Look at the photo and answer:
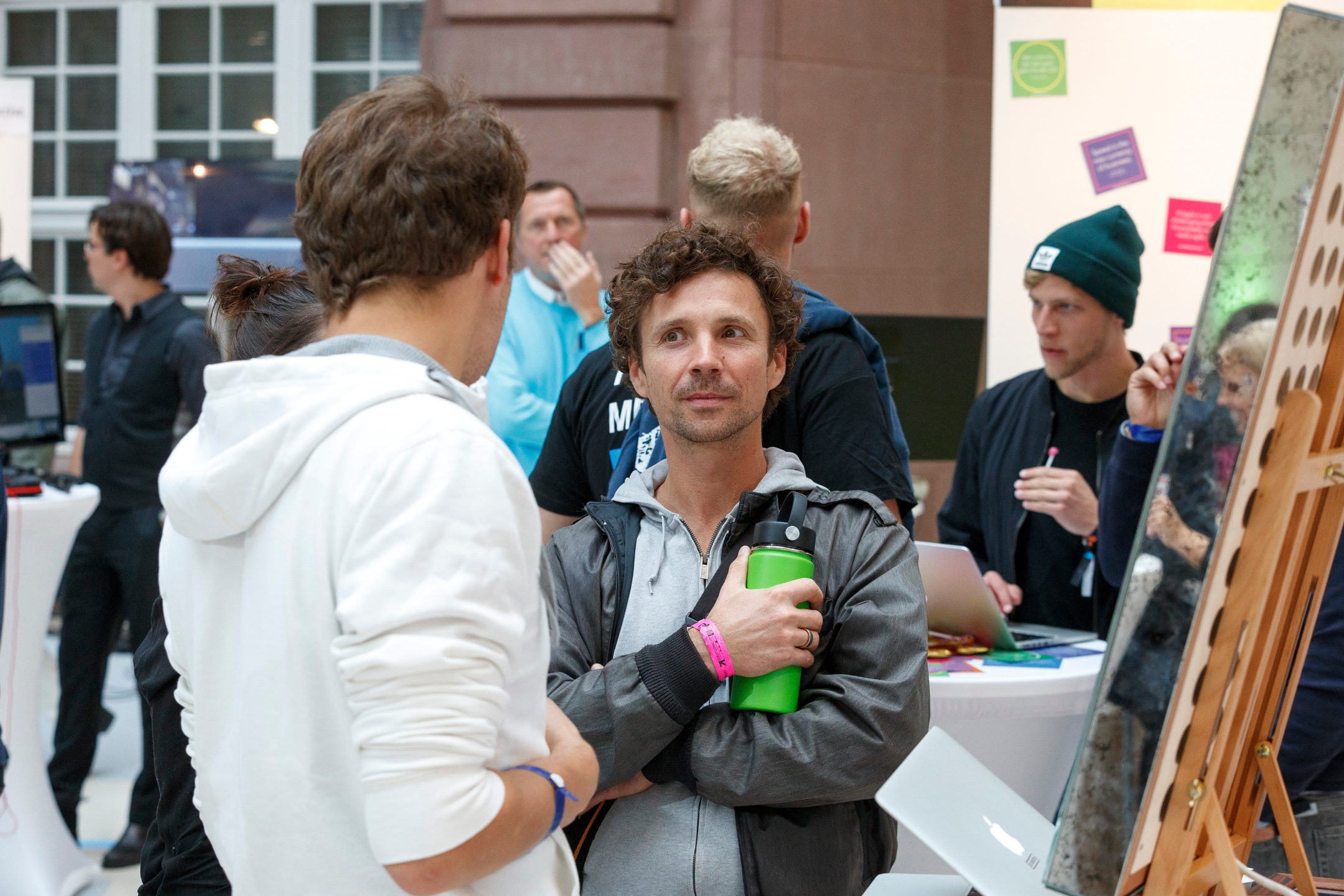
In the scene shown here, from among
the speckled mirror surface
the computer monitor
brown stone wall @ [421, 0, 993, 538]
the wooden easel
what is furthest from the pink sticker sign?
the computer monitor

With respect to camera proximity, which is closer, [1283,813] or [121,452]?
[1283,813]

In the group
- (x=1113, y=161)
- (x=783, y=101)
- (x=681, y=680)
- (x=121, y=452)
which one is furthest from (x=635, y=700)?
(x=783, y=101)

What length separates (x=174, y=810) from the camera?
1.44m

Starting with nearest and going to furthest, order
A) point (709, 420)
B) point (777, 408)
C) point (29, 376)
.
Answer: point (709, 420)
point (777, 408)
point (29, 376)

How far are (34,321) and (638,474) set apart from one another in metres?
2.55

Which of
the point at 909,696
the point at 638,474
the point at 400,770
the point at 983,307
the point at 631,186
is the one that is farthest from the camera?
the point at 983,307

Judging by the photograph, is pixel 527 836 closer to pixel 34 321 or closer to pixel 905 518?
pixel 905 518

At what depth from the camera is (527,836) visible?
0.92 meters

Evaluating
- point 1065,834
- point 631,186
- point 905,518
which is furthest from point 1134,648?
point 631,186

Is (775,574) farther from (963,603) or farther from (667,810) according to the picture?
(963,603)

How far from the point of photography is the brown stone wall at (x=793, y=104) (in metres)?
4.62

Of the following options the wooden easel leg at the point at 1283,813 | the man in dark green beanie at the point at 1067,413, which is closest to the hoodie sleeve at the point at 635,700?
the wooden easel leg at the point at 1283,813

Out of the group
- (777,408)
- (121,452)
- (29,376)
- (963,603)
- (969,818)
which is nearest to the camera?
(969,818)

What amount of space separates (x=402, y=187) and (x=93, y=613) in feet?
10.7
